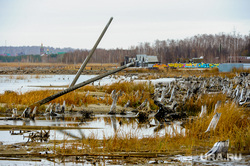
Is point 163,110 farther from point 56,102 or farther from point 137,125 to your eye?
point 56,102

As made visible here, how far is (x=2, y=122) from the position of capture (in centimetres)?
1405

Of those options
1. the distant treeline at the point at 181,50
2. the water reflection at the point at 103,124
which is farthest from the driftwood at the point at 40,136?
the distant treeline at the point at 181,50

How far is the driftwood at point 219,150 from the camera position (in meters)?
7.48

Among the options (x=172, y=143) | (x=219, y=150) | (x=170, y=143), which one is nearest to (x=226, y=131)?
(x=172, y=143)

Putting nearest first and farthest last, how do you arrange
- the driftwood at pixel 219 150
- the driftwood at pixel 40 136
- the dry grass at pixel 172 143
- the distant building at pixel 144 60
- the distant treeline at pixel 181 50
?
the driftwood at pixel 219 150
the dry grass at pixel 172 143
the driftwood at pixel 40 136
the distant building at pixel 144 60
the distant treeline at pixel 181 50

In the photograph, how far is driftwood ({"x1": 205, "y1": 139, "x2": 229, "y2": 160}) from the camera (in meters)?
7.48

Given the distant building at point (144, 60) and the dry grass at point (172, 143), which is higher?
the distant building at point (144, 60)

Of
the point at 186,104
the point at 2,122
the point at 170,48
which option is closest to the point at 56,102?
the point at 2,122

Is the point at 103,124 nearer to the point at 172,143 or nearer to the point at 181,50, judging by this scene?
the point at 172,143

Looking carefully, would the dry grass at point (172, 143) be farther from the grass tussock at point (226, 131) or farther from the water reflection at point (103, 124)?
the water reflection at point (103, 124)

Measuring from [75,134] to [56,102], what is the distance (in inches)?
245

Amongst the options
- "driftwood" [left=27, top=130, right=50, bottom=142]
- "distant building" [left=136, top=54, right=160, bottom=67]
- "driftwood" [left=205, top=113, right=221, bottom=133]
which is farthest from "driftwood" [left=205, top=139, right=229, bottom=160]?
"distant building" [left=136, top=54, right=160, bottom=67]

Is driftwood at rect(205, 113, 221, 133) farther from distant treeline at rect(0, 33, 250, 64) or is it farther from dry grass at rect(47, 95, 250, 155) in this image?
distant treeline at rect(0, 33, 250, 64)

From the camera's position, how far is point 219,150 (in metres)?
7.67
